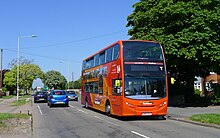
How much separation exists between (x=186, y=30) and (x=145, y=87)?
919 cm

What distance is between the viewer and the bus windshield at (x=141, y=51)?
17516mm

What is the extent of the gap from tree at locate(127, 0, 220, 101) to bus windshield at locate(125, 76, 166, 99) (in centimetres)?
763

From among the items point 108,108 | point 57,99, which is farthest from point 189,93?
point 108,108

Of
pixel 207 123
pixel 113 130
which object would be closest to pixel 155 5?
pixel 207 123

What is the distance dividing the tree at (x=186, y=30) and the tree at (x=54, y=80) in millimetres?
92591

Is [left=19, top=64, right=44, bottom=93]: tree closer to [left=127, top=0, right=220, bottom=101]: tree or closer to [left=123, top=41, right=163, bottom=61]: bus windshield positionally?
[left=127, top=0, right=220, bottom=101]: tree

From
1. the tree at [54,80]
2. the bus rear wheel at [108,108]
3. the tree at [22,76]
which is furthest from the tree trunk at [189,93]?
the tree at [54,80]

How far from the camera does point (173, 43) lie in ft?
81.8

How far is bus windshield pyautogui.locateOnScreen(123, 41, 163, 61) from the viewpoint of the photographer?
17.5m

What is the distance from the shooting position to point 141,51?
1781 centimetres

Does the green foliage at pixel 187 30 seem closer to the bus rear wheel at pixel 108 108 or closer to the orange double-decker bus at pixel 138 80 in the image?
the orange double-decker bus at pixel 138 80

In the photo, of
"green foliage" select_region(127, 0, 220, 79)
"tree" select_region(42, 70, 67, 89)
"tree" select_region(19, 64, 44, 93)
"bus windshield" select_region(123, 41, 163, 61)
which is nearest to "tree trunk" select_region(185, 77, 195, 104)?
"green foliage" select_region(127, 0, 220, 79)

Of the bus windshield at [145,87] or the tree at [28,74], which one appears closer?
the bus windshield at [145,87]

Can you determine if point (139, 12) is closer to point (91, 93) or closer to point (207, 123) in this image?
point (91, 93)
